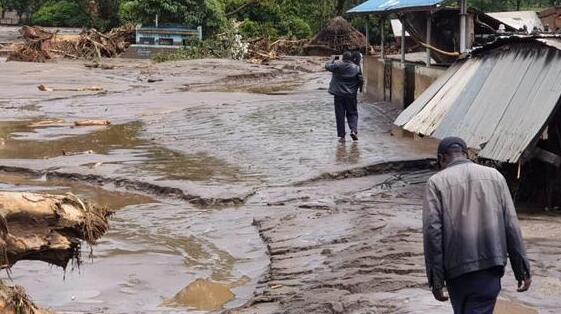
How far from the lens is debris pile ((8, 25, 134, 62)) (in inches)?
1571

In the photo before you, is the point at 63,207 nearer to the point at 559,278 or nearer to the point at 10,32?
the point at 559,278

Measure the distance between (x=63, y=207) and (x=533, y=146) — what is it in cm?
536

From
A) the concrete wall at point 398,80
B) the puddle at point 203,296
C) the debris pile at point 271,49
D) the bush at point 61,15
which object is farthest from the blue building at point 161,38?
the puddle at point 203,296

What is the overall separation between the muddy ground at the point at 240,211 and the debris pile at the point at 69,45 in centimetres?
1901

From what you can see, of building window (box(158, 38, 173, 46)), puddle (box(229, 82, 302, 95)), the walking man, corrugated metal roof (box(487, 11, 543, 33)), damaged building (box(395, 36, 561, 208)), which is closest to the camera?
the walking man

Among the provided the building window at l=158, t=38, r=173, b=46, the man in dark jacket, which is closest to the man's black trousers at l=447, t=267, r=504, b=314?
the man in dark jacket

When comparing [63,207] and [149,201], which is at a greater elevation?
[63,207]

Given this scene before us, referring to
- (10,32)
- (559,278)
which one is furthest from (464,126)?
(10,32)

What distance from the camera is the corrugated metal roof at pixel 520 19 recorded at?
59.9 ft

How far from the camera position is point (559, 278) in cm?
671

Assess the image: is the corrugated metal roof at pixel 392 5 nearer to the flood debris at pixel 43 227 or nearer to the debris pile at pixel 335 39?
the flood debris at pixel 43 227

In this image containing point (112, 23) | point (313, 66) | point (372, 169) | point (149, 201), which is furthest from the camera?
point (112, 23)

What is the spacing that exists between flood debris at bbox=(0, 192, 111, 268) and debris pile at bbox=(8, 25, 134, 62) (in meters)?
35.2

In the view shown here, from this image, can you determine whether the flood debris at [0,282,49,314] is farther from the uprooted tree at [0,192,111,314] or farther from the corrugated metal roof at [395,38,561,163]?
the corrugated metal roof at [395,38,561,163]
